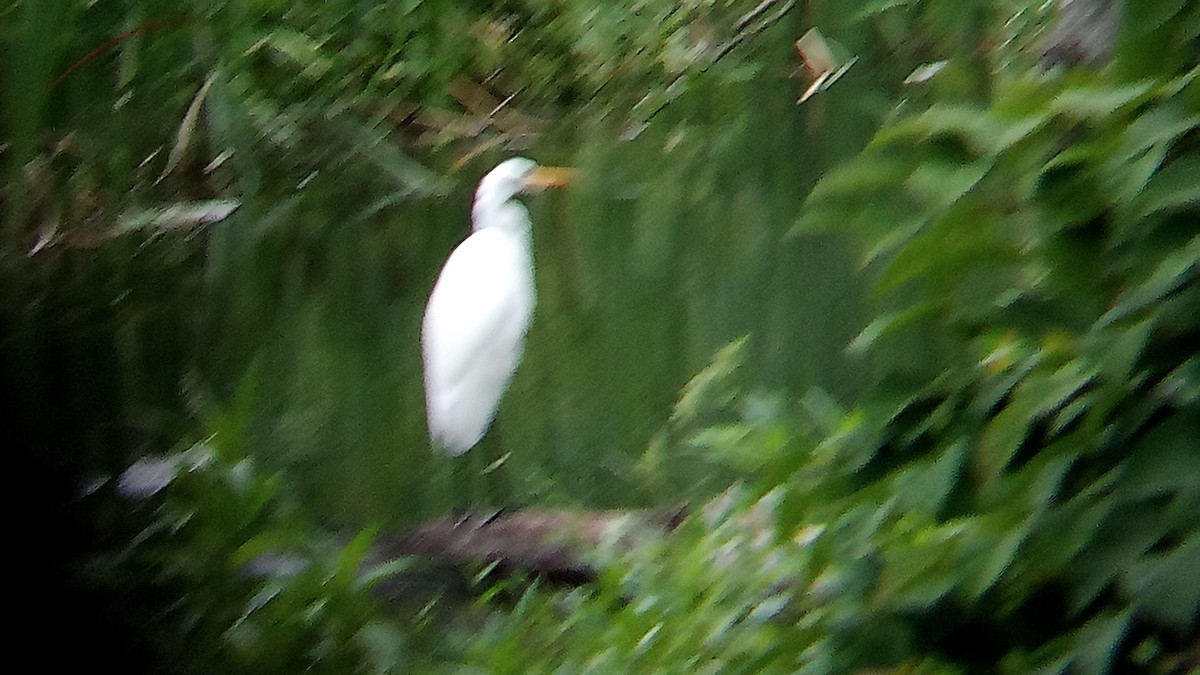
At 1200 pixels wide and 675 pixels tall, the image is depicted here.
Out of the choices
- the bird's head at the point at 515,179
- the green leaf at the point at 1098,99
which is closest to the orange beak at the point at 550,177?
the bird's head at the point at 515,179

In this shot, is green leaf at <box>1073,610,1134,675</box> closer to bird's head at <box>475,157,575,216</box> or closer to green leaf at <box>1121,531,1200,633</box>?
green leaf at <box>1121,531,1200,633</box>

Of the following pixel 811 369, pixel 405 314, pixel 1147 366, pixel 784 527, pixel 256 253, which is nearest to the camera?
pixel 1147 366

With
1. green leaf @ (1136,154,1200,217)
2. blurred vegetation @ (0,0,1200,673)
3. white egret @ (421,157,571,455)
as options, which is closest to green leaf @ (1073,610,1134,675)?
blurred vegetation @ (0,0,1200,673)

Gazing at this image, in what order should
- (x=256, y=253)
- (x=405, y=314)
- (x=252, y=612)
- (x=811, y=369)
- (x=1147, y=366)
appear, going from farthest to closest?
(x=405, y=314)
(x=256, y=253)
(x=811, y=369)
(x=252, y=612)
(x=1147, y=366)

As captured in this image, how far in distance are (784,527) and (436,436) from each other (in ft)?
3.13

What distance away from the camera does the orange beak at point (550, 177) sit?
150 cm

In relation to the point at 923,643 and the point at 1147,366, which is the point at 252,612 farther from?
the point at 1147,366

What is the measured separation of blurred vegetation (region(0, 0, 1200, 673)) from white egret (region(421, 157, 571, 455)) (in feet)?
0.17

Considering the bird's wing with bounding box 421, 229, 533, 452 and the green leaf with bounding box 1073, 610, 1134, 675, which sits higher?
the bird's wing with bounding box 421, 229, 533, 452

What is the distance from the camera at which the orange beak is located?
1.50 m

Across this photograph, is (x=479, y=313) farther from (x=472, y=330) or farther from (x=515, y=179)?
(x=515, y=179)

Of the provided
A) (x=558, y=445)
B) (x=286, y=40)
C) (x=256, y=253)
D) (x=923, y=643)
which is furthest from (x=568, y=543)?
(x=923, y=643)

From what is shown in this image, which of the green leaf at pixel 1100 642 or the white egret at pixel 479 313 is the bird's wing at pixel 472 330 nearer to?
the white egret at pixel 479 313

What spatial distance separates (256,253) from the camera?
1.39 m
